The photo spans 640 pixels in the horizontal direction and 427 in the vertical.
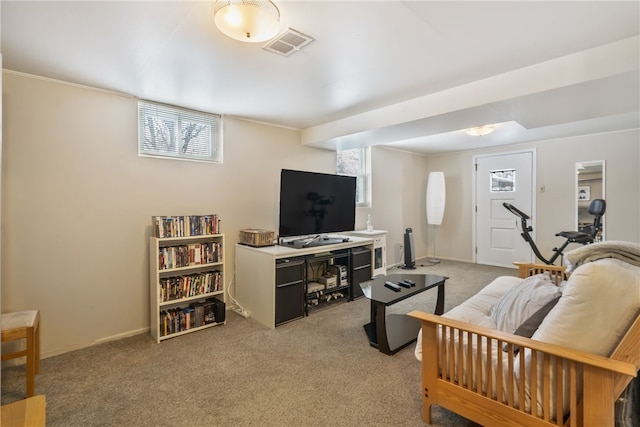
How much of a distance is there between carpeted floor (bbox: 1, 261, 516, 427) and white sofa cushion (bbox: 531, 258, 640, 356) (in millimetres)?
810

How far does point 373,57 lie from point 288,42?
62 centimetres

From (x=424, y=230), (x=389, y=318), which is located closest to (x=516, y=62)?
(x=389, y=318)

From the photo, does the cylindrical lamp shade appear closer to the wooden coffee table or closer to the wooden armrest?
the wooden coffee table

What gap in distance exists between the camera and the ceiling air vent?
1846 millimetres

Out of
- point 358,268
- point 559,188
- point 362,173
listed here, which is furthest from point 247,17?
point 559,188

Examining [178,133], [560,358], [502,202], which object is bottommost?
[560,358]

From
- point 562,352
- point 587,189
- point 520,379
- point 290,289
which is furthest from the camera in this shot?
point 587,189

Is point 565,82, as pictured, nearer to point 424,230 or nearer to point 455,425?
point 455,425

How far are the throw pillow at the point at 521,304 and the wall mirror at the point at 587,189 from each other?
361 cm

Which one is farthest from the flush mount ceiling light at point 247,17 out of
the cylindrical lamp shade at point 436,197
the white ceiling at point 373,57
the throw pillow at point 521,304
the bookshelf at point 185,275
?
the cylindrical lamp shade at point 436,197

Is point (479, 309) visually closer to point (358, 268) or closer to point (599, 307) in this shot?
point (599, 307)

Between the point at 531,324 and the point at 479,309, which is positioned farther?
the point at 479,309

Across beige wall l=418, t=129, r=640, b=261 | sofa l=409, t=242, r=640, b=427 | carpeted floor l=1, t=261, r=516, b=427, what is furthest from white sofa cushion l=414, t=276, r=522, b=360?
beige wall l=418, t=129, r=640, b=261

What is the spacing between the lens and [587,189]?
15.1 ft
